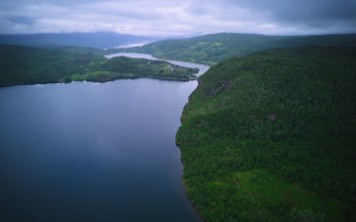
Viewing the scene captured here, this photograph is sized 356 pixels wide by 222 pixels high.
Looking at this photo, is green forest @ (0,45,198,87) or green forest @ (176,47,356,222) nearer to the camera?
green forest @ (176,47,356,222)

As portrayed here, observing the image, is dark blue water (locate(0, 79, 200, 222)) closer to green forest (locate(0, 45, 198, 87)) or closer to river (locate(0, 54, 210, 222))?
river (locate(0, 54, 210, 222))

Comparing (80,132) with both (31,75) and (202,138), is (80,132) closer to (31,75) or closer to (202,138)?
(202,138)

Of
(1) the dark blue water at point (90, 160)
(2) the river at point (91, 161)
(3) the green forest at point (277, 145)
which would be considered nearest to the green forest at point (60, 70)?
(1) the dark blue water at point (90, 160)

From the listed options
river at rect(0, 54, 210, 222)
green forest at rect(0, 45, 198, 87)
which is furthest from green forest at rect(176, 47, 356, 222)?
green forest at rect(0, 45, 198, 87)

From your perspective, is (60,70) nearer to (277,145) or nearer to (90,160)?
(90,160)

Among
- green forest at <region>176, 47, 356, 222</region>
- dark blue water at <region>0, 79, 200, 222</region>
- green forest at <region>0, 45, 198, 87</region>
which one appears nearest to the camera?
green forest at <region>176, 47, 356, 222</region>

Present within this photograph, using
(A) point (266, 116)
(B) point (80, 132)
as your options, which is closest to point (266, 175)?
(A) point (266, 116)
